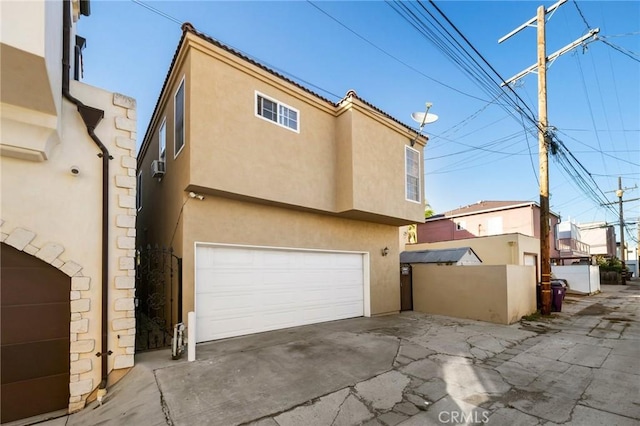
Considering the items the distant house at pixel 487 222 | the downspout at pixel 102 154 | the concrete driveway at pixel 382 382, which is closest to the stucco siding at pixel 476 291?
the concrete driveway at pixel 382 382

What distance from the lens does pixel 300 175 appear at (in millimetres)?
8523

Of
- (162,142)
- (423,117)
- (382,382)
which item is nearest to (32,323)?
(382,382)

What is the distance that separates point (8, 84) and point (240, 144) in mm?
4129

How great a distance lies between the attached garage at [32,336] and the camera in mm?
4375

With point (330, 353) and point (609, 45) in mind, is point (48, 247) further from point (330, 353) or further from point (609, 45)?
point (609, 45)

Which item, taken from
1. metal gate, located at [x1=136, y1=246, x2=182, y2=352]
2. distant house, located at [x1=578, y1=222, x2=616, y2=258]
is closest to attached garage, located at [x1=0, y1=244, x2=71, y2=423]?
metal gate, located at [x1=136, y1=246, x2=182, y2=352]

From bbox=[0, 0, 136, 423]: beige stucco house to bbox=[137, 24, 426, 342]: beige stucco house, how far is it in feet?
5.03

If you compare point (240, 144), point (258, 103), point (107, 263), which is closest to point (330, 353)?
point (107, 263)

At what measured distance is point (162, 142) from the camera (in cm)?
957

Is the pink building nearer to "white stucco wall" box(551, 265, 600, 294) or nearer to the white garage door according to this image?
"white stucco wall" box(551, 265, 600, 294)

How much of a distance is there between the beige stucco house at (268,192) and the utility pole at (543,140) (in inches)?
185

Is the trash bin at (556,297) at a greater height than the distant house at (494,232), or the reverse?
the distant house at (494,232)

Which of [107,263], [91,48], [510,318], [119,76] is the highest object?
[91,48]

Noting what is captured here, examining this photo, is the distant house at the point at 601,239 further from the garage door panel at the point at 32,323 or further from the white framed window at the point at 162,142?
the garage door panel at the point at 32,323
